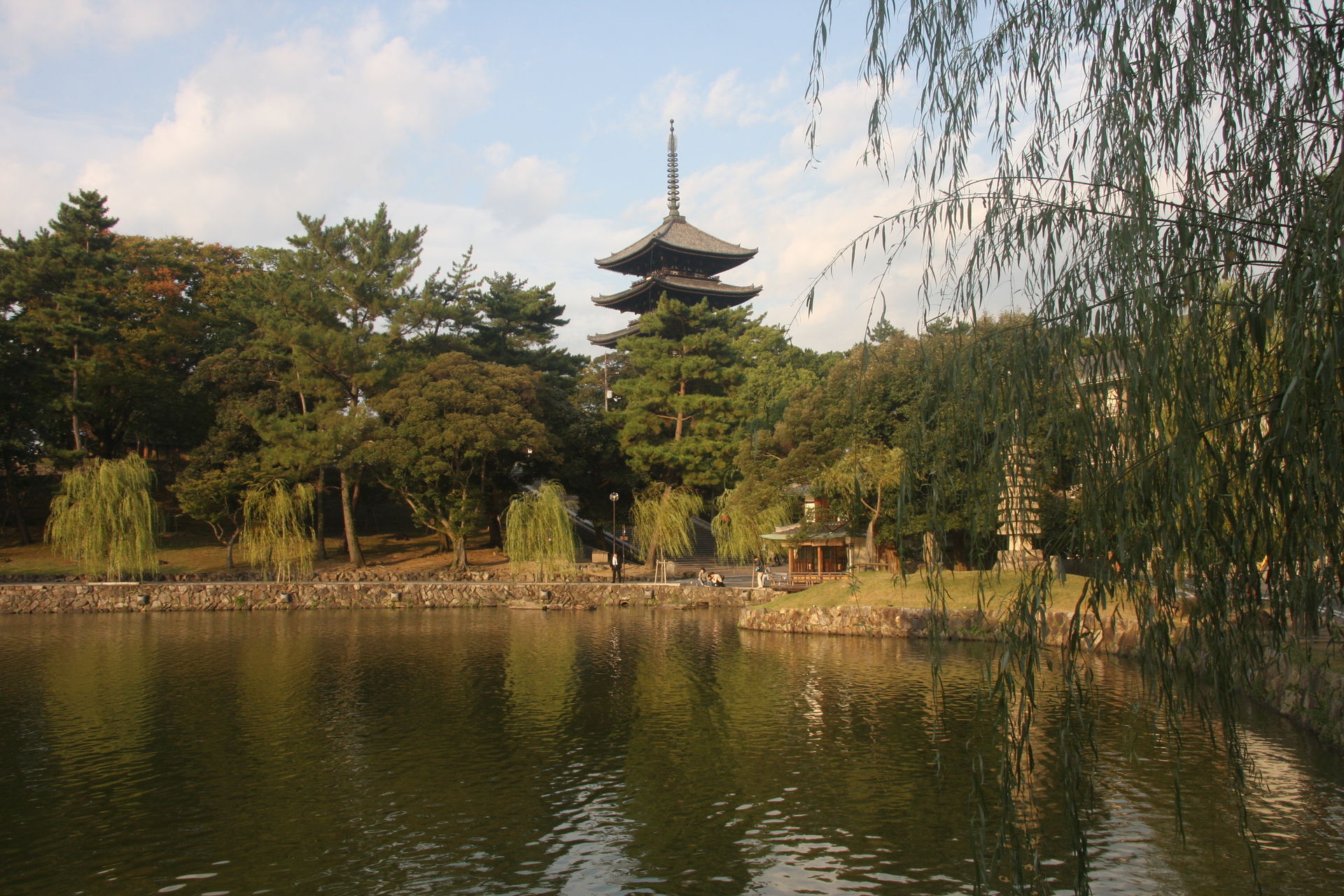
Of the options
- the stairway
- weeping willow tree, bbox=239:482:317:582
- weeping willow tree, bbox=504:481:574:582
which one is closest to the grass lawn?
the stairway

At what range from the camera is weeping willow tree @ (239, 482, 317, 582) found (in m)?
25.6

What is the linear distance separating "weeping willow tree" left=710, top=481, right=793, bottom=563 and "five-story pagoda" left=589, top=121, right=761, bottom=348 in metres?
17.5

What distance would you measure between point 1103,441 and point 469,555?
94.9 feet

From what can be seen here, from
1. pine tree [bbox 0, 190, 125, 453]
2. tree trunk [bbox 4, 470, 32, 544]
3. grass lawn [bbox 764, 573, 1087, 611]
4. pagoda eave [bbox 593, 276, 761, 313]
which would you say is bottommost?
grass lawn [bbox 764, 573, 1087, 611]

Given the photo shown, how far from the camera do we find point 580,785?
27.7ft

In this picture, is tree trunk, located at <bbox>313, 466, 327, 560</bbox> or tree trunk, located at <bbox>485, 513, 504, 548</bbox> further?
tree trunk, located at <bbox>485, 513, 504, 548</bbox>

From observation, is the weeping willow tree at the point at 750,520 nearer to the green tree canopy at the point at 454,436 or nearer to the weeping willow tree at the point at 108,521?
the green tree canopy at the point at 454,436

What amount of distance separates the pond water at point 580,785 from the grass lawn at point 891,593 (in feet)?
7.85

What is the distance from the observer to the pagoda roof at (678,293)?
140 feet

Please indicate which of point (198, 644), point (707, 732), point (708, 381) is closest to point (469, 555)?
point (708, 381)

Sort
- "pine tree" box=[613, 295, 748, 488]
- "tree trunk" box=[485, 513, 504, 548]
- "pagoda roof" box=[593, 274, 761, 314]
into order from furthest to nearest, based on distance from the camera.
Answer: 1. "pagoda roof" box=[593, 274, 761, 314]
2. "tree trunk" box=[485, 513, 504, 548]
3. "pine tree" box=[613, 295, 748, 488]

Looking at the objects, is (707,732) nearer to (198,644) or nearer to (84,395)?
(198,644)

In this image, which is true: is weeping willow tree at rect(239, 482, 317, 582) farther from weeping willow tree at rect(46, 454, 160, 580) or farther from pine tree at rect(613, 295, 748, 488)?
pine tree at rect(613, 295, 748, 488)

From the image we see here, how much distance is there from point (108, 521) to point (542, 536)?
1158 cm
